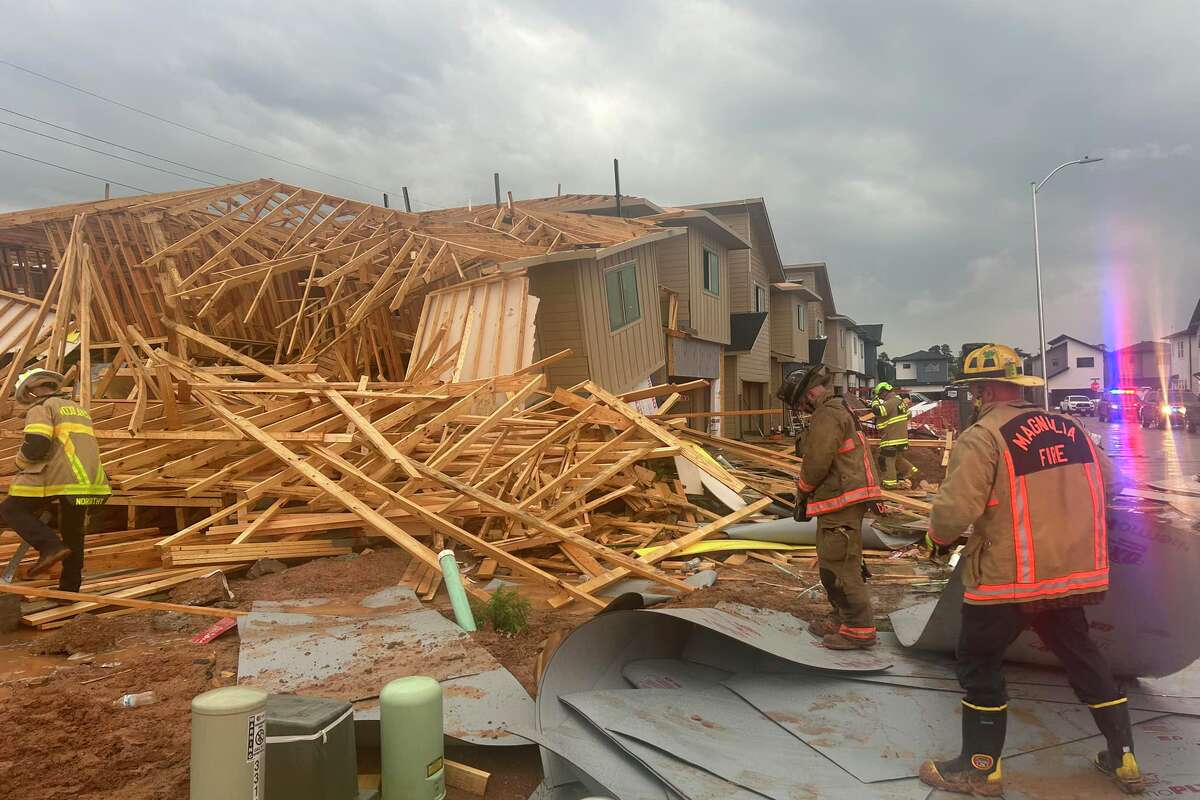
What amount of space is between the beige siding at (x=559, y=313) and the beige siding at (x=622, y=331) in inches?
5.0

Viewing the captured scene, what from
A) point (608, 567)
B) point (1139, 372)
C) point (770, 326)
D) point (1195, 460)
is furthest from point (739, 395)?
point (1139, 372)

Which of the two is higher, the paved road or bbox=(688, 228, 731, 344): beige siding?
bbox=(688, 228, 731, 344): beige siding

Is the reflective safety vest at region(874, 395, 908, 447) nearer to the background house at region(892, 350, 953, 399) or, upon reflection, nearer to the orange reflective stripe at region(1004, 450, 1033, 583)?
the orange reflective stripe at region(1004, 450, 1033, 583)

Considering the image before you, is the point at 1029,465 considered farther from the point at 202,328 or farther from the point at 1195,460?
the point at 1195,460

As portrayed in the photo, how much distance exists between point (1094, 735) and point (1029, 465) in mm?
1540

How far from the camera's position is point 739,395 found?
23562mm

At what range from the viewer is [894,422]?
12.8m

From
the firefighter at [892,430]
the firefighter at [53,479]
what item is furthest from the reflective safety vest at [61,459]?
the firefighter at [892,430]

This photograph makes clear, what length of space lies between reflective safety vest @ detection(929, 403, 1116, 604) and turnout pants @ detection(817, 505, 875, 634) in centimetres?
151

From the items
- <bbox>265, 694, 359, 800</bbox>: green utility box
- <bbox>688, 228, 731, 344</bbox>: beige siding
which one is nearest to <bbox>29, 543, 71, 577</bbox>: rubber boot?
<bbox>265, 694, 359, 800</bbox>: green utility box

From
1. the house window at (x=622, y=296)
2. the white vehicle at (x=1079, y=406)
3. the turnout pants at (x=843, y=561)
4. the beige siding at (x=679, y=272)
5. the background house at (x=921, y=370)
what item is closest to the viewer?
the turnout pants at (x=843, y=561)

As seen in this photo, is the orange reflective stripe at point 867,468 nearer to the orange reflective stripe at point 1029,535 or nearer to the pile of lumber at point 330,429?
the orange reflective stripe at point 1029,535

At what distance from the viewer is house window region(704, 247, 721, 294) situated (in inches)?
769

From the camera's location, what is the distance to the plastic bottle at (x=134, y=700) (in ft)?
13.4
